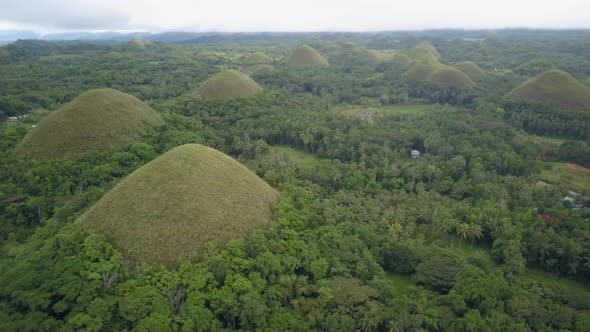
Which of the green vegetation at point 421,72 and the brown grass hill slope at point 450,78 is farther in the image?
the green vegetation at point 421,72

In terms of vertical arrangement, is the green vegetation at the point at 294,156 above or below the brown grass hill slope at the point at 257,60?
below

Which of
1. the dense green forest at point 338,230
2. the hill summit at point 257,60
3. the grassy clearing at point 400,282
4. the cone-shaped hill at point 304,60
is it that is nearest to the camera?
the dense green forest at point 338,230

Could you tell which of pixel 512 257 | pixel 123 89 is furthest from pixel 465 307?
pixel 123 89

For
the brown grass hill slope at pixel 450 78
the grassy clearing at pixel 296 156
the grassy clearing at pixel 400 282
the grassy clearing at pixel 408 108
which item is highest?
the brown grass hill slope at pixel 450 78

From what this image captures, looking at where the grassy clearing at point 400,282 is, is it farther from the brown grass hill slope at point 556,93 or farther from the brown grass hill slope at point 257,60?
the brown grass hill slope at point 257,60

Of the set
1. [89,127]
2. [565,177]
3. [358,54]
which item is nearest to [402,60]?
[358,54]

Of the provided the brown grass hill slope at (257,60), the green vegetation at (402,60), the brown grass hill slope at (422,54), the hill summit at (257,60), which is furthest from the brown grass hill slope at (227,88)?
the brown grass hill slope at (422,54)
